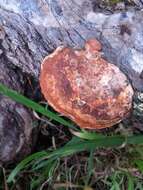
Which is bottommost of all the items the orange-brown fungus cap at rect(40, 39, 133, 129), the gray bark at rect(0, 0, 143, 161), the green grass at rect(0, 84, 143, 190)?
the green grass at rect(0, 84, 143, 190)

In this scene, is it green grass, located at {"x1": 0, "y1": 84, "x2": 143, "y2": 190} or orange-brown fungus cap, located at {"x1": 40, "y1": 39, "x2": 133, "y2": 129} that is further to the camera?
green grass, located at {"x1": 0, "y1": 84, "x2": 143, "y2": 190}

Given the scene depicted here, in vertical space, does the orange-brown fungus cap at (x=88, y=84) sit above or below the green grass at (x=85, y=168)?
above

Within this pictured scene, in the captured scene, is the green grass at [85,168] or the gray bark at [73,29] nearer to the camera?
the gray bark at [73,29]

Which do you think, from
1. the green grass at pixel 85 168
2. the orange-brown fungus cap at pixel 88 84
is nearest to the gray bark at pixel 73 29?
the orange-brown fungus cap at pixel 88 84

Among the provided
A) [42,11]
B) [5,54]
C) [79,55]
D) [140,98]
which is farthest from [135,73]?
[5,54]

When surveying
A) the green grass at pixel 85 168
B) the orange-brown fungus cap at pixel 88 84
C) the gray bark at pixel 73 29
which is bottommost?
the green grass at pixel 85 168

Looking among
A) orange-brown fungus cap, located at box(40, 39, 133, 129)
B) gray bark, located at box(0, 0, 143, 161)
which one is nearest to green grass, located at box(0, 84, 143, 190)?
orange-brown fungus cap, located at box(40, 39, 133, 129)

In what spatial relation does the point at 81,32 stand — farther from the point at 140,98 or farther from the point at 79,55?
the point at 140,98

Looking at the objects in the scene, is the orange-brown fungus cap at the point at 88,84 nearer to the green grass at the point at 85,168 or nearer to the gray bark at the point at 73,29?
the gray bark at the point at 73,29

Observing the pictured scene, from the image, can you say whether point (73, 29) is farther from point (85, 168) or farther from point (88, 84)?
point (85, 168)

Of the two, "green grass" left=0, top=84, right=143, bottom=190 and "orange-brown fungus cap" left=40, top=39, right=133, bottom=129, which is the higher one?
"orange-brown fungus cap" left=40, top=39, right=133, bottom=129

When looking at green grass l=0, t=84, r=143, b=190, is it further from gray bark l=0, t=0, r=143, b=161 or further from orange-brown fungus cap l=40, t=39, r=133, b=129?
gray bark l=0, t=0, r=143, b=161
